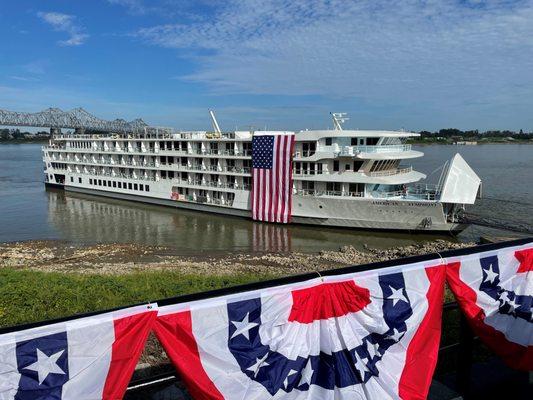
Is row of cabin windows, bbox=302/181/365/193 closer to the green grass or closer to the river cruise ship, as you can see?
the river cruise ship

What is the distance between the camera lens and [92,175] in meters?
43.4

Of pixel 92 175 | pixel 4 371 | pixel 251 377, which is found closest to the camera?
pixel 4 371

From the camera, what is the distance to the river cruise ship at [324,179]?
24781mm

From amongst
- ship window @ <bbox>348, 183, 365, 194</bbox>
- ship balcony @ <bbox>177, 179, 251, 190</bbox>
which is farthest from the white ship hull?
ship balcony @ <bbox>177, 179, 251, 190</bbox>

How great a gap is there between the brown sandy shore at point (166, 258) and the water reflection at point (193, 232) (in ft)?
4.84

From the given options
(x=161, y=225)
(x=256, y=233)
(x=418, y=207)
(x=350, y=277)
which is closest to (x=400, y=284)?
(x=350, y=277)

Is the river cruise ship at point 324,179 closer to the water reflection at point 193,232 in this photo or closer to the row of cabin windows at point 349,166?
the row of cabin windows at point 349,166

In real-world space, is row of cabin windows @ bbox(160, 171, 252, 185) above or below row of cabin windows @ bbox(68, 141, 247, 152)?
below

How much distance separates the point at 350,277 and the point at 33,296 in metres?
7.79

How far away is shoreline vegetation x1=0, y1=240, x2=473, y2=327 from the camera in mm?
8719

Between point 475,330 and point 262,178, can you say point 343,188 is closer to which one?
point 262,178

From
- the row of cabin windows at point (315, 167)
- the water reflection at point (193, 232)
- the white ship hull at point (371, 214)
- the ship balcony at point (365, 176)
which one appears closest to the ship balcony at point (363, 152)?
the row of cabin windows at point (315, 167)

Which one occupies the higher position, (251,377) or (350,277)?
(350,277)

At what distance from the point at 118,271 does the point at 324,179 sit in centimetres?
1370
